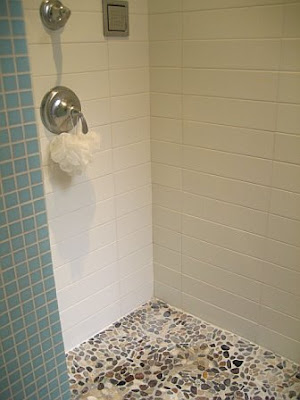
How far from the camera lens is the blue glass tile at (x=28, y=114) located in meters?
1.07

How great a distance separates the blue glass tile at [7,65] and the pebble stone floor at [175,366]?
1155 millimetres

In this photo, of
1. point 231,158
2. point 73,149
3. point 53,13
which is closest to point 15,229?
point 73,149

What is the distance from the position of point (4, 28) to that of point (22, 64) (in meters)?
0.09

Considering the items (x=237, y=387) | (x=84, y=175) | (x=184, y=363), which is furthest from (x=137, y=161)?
(x=237, y=387)

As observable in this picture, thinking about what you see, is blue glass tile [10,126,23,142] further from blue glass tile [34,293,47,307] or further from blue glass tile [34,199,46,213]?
blue glass tile [34,293,47,307]

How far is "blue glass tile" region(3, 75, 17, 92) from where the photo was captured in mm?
1015

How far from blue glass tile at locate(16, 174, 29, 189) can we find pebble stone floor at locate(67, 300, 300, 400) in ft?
2.83

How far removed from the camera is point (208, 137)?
161 cm

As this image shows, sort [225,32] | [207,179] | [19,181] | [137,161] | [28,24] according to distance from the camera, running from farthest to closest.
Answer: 1. [137,161]
2. [207,179]
3. [225,32]
4. [28,24]
5. [19,181]

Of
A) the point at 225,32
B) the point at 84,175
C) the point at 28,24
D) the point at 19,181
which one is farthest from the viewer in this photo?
the point at 84,175

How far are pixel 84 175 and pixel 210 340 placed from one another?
0.90 metres

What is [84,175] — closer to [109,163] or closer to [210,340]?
[109,163]

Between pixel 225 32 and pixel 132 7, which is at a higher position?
pixel 132 7

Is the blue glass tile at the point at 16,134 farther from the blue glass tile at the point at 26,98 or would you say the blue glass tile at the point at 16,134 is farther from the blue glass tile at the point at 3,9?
the blue glass tile at the point at 3,9
